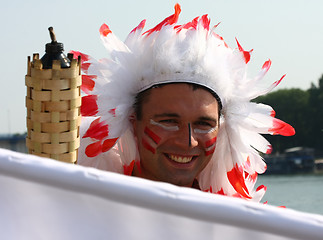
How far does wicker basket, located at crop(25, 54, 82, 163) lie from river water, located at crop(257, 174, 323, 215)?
31651mm

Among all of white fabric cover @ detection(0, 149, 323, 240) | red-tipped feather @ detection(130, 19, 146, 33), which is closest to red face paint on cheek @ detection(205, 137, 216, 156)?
red-tipped feather @ detection(130, 19, 146, 33)

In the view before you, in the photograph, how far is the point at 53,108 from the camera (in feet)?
6.64

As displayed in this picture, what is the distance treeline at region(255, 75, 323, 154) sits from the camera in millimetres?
54781

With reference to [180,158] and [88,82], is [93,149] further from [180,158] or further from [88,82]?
[180,158]

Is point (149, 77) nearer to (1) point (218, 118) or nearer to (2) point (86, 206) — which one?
(1) point (218, 118)

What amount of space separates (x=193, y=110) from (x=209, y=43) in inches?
12.2

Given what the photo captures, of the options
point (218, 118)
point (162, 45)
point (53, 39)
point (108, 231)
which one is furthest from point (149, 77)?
point (108, 231)

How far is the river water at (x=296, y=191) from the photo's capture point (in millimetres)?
36375

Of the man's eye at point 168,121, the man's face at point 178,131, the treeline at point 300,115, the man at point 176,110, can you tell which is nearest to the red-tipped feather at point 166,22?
the man at point 176,110

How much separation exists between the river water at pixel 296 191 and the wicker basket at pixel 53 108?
3165 cm

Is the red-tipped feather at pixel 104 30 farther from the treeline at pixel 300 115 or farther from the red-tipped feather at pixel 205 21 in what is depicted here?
the treeline at pixel 300 115

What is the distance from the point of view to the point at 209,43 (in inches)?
115

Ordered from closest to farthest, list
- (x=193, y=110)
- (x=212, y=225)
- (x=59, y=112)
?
(x=212, y=225) < (x=59, y=112) < (x=193, y=110)

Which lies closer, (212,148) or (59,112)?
(59,112)
